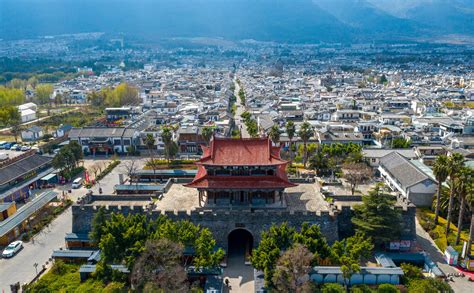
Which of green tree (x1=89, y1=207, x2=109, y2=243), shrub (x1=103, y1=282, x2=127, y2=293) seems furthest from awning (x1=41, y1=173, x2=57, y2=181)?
shrub (x1=103, y1=282, x2=127, y2=293)

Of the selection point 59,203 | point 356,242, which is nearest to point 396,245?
point 356,242

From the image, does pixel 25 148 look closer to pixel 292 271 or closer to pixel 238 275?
pixel 238 275

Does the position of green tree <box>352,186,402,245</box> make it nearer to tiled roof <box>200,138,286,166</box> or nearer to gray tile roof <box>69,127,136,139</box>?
tiled roof <box>200,138,286,166</box>

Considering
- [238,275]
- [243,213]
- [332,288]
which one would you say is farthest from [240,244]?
[332,288]

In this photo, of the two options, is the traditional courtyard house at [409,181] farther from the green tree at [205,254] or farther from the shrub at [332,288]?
the green tree at [205,254]

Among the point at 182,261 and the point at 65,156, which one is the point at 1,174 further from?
the point at 182,261
